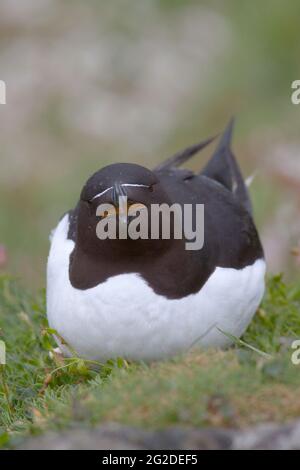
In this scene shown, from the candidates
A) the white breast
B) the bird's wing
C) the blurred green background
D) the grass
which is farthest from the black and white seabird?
the blurred green background

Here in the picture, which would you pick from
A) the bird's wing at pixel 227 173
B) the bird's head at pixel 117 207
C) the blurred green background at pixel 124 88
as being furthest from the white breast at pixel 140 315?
the blurred green background at pixel 124 88

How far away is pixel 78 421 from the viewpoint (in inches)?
161

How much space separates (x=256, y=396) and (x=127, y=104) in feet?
32.0

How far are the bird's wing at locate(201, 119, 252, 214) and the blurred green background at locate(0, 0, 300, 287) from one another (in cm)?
356

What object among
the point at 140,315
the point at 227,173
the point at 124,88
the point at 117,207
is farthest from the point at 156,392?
the point at 124,88

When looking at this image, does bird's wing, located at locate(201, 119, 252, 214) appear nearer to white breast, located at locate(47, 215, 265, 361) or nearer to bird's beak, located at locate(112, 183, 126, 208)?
white breast, located at locate(47, 215, 265, 361)

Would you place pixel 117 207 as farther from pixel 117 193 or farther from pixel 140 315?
pixel 140 315

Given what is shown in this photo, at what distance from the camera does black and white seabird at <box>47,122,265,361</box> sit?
4.92 m

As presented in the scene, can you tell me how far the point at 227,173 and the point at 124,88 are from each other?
702 cm

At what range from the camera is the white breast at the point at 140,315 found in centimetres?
492

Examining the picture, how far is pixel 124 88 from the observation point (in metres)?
13.6

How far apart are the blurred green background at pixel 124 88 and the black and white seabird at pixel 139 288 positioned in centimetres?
529
